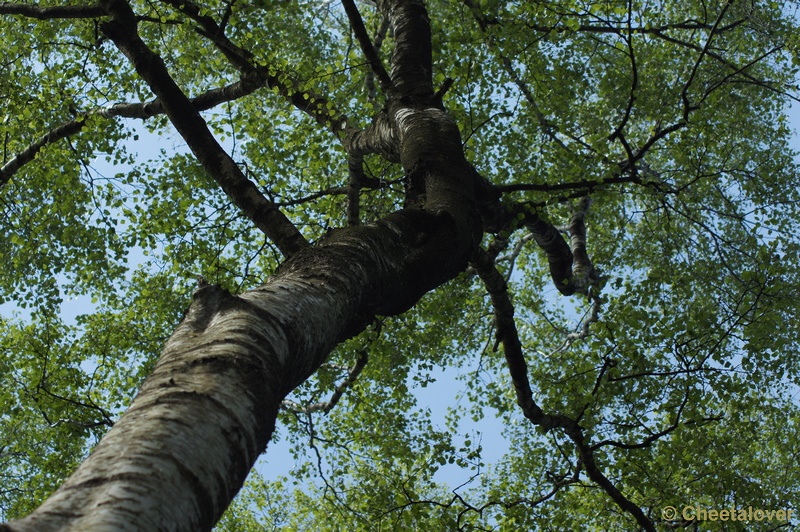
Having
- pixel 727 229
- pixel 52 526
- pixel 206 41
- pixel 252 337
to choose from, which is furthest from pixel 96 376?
pixel 727 229

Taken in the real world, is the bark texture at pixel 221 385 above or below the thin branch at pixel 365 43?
below

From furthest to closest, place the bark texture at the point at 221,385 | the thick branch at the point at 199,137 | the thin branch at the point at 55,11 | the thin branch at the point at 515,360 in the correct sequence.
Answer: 1. the thin branch at the point at 515,360
2. the thin branch at the point at 55,11
3. the thick branch at the point at 199,137
4. the bark texture at the point at 221,385

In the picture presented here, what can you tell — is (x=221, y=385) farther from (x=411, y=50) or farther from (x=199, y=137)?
(x=411, y=50)

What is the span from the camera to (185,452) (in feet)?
5.84

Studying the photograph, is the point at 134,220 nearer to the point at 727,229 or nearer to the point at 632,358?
the point at 632,358

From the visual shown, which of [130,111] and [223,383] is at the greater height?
[130,111]

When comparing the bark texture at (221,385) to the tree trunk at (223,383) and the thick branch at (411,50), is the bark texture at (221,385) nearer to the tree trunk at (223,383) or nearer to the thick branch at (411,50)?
the tree trunk at (223,383)

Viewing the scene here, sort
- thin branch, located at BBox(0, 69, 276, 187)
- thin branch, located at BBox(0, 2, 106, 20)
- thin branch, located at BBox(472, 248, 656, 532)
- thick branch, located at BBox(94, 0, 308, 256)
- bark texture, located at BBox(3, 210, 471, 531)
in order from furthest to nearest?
thin branch, located at BBox(0, 69, 276, 187) < thin branch, located at BBox(472, 248, 656, 532) < thin branch, located at BBox(0, 2, 106, 20) < thick branch, located at BBox(94, 0, 308, 256) < bark texture, located at BBox(3, 210, 471, 531)

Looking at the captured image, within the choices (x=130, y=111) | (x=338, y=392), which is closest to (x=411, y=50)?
(x=130, y=111)

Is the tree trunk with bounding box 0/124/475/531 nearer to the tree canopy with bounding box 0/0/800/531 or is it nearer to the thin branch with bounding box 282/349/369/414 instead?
the tree canopy with bounding box 0/0/800/531

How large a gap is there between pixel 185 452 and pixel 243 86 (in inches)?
272

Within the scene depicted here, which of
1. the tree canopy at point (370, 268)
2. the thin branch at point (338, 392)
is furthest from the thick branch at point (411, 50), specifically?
the thin branch at point (338, 392)

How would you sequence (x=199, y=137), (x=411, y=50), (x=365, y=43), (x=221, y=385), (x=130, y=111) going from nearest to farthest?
1. (x=221, y=385)
2. (x=199, y=137)
3. (x=365, y=43)
4. (x=411, y=50)
5. (x=130, y=111)

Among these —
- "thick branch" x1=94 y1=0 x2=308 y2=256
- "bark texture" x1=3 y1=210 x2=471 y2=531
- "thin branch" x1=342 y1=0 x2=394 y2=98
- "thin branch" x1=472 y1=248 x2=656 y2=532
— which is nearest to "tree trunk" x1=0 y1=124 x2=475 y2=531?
"bark texture" x1=3 y1=210 x2=471 y2=531
